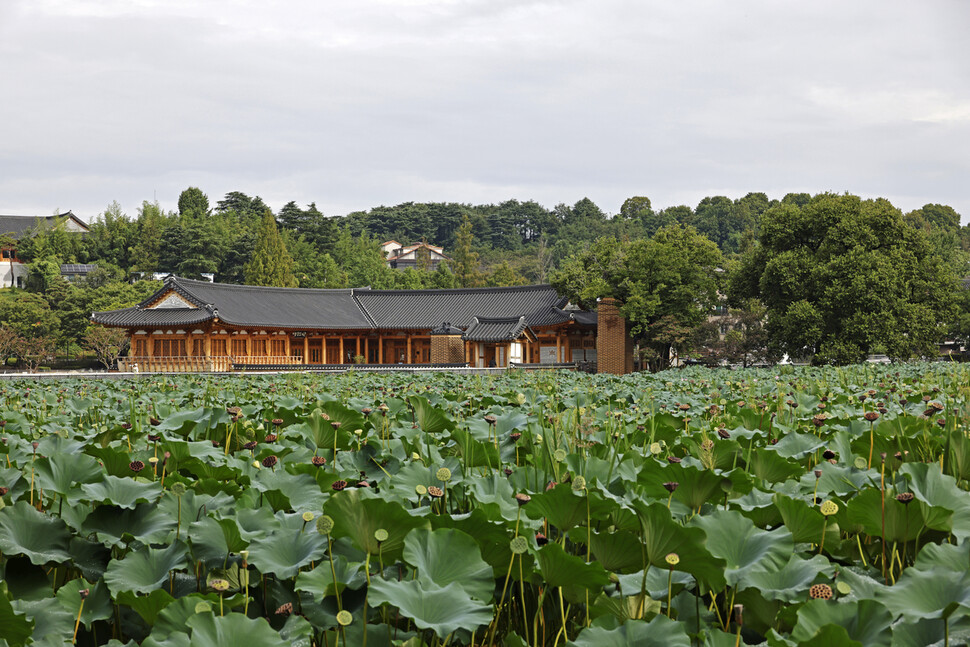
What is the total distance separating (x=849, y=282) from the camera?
2372cm

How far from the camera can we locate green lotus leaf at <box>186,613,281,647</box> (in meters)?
1.14

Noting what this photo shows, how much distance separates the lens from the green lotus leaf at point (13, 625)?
117 centimetres

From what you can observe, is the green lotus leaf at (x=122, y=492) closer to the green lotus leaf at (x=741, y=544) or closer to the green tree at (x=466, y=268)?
the green lotus leaf at (x=741, y=544)

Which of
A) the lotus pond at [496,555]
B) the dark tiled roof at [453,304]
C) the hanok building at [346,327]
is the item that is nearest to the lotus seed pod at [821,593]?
the lotus pond at [496,555]

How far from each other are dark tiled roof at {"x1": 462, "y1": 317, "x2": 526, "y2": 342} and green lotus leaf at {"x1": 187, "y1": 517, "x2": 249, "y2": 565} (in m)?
28.3

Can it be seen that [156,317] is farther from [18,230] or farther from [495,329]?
[18,230]

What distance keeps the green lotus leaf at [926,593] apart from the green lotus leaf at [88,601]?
140 cm

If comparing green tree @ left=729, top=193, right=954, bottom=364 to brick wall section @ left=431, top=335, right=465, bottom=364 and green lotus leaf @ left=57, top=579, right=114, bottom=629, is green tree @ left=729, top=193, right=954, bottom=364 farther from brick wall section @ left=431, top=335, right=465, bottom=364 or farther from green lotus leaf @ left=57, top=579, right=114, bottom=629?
green lotus leaf @ left=57, top=579, right=114, bottom=629

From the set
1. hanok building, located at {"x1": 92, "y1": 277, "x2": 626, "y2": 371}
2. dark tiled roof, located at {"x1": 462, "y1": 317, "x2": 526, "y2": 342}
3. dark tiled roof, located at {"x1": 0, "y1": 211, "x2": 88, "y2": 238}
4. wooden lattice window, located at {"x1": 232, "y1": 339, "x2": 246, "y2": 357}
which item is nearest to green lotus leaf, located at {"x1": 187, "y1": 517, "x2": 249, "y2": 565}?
hanok building, located at {"x1": 92, "y1": 277, "x2": 626, "y2": 371}

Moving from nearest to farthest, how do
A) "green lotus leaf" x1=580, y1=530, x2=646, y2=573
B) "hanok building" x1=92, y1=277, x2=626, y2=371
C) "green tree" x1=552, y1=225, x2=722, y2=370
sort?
"green lotus leaf" x1=580, y1=530, x2=646, y2=573
"green tree" x1=552, y1=225, x2=722, y2=370
"hanok building" x1=92, y1=277, x2=626, y2=371

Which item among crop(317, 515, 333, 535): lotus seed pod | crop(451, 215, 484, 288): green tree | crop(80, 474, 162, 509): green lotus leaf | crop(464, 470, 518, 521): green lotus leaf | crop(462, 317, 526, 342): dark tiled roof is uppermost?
crop(451, 215, 484, 288): green tree

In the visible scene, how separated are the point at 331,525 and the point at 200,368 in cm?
2900

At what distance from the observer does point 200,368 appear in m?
28.4

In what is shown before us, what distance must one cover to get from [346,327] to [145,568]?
106 feet
